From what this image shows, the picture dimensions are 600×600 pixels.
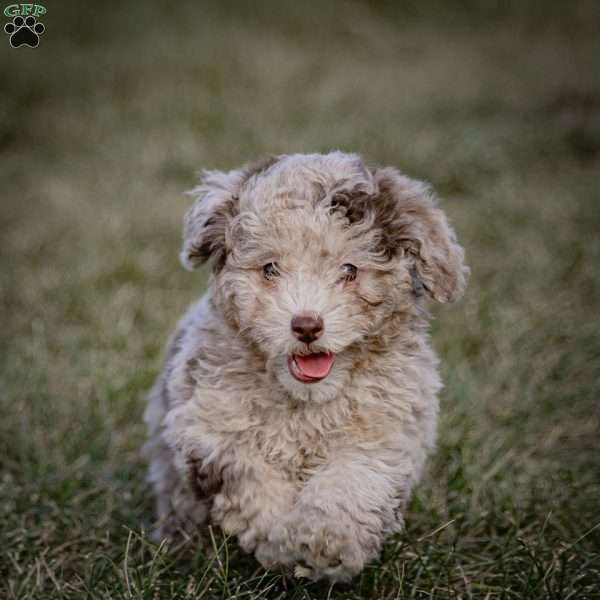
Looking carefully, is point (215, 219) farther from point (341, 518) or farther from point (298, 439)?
point (341, 518)

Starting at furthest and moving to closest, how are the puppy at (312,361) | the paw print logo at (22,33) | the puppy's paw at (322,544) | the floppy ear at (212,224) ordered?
the paw print logo at (22,33) → the floppy ear at (212,224) → the puppy at (312,361) → the puppy's paw at (322,544)

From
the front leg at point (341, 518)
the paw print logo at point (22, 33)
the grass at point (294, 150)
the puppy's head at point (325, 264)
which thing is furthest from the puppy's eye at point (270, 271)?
the paw print logo at point (22, 33)

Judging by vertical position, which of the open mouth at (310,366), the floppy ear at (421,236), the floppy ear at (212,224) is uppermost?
the floppy ear at (421,236)

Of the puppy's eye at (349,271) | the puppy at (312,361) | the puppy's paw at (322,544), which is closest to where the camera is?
the puppy's paw at (322,544)

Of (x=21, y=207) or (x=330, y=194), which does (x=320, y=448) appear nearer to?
(x=330, y=194)

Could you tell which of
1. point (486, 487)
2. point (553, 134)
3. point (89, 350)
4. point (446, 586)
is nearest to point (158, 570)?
point (446, 586)

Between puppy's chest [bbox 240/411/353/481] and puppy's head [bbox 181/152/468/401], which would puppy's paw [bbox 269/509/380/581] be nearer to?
puppy's chest [bbox 240/411/353/481]

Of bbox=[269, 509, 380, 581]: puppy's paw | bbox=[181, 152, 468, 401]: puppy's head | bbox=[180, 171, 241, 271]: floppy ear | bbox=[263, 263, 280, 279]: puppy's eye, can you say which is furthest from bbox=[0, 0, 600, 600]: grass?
bbox=[180, 171, 241, 271]: floppy ear

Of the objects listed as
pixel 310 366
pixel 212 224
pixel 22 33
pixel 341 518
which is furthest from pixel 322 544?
pixel 22 33

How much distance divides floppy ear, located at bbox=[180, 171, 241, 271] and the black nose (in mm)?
576

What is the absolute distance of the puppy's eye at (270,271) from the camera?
289 cm

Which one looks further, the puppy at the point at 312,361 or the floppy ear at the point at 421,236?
the floppy ear at the point at 421,236

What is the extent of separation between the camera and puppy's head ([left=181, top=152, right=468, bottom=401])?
9.09ft

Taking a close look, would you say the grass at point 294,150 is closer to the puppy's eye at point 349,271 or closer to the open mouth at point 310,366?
the open mouth at point 310,366
